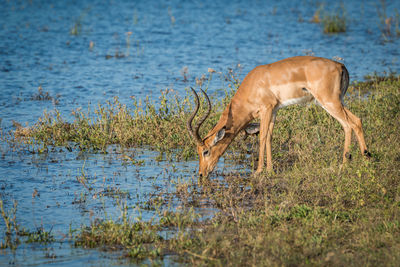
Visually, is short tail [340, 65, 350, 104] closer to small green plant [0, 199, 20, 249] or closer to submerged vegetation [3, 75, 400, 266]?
submerged vegetation [3, 75, 400, 266]

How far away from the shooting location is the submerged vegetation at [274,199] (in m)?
6.09

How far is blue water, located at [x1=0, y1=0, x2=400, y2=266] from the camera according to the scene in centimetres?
815

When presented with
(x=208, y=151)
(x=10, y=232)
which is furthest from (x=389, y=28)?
(x=10, y=232)

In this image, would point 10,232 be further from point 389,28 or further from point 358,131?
point 389,28

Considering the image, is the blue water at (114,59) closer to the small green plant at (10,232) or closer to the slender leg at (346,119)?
the small green plant at (10,232)

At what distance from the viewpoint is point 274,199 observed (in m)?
7.50

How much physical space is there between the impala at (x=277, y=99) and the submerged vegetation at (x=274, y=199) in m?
0.38

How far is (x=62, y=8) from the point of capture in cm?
2956

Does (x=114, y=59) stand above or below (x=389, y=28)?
below

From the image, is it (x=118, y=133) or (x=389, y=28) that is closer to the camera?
A: (x=118, y=133)

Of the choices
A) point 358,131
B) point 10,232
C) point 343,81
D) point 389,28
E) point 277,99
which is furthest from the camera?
point 389,28

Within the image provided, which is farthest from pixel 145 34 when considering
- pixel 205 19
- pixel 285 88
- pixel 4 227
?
pixel 4 227

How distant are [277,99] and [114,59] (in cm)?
1069

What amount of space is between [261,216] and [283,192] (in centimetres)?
124
